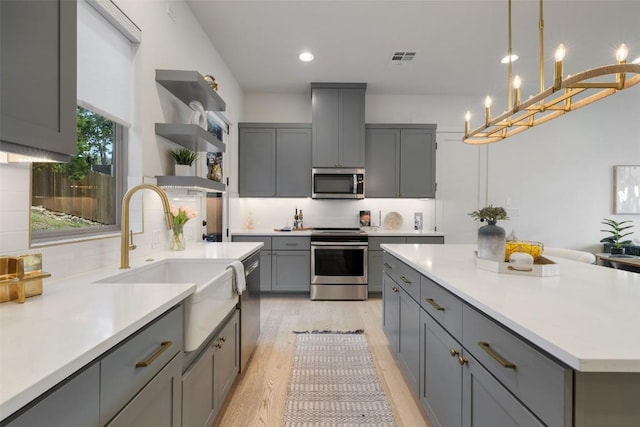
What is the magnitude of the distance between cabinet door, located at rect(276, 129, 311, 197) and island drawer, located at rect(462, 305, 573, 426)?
3509mm

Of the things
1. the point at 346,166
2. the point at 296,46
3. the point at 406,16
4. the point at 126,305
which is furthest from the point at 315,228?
the point at 126,305

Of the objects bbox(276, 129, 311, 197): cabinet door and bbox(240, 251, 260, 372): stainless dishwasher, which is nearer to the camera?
bbox(240, 251, 260, 372): stainless dishwasher

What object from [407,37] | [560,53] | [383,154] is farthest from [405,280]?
[383,154]

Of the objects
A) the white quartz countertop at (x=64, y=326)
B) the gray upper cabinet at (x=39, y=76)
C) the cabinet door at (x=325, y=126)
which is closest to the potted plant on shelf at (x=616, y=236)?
the cabinet door at (x=325, y=126)

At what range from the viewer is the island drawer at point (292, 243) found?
13.8ft

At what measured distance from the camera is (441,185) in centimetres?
486

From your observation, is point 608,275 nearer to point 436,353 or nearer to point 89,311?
point 436,353

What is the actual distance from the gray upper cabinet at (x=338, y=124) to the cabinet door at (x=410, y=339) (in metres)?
2.59

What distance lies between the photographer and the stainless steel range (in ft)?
13.6

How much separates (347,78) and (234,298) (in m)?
3.46

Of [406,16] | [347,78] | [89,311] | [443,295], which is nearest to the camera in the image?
[89,311]

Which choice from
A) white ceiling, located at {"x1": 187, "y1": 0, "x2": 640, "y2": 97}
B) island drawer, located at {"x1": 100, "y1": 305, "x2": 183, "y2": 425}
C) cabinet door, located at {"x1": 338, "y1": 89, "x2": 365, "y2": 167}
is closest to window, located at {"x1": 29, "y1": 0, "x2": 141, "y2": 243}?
island drawer, located at {"x1": 100, "y1": 305, "x2": 183, "y2": 425}

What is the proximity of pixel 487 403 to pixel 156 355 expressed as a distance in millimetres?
1128

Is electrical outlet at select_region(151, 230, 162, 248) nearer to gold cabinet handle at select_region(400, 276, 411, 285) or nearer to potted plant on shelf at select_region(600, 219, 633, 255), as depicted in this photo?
gold cabinet handle at select_region(400, 276, 411, 285)
